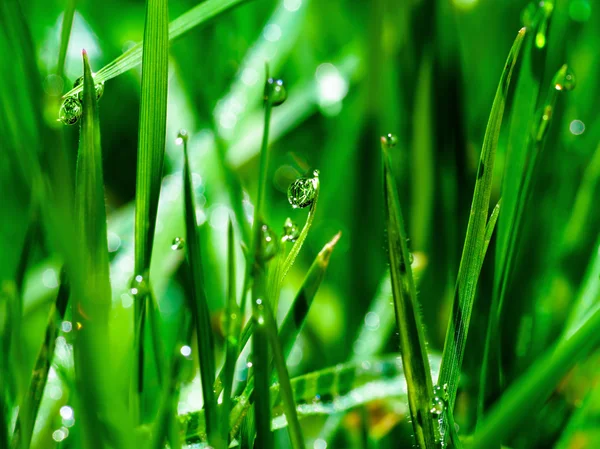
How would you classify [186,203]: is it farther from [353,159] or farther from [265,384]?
[353,159]

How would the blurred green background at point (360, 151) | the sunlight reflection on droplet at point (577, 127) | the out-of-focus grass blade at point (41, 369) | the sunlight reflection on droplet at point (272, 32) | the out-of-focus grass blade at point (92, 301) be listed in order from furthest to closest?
the sunlight reflection on droplet at point (272, 32)
the sunlight reflection on droplet at point (577, 127)
the blurred green background at point (360, 151)
the out-of-focus grass blade at point (41, 369)
the out-of-focus grass blade at point (92, 301)

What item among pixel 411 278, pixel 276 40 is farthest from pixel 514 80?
pixel 276 40

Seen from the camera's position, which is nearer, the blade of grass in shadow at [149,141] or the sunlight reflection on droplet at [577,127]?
the blade of grass in shadow at [149,141]

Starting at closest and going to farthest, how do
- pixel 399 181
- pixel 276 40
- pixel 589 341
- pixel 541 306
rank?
pixel 589 341
pixel 541 306
pixel 399 181
pixel 276 40

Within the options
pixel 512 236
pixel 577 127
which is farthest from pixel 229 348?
pixel 577 127

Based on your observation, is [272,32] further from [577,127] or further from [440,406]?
[440,406]

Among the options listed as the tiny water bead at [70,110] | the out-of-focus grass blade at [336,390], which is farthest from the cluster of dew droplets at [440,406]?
the tiny water bead at [70,110]

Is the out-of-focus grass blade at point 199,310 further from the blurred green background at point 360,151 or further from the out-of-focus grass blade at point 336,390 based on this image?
the blurred green background at point 360,151
